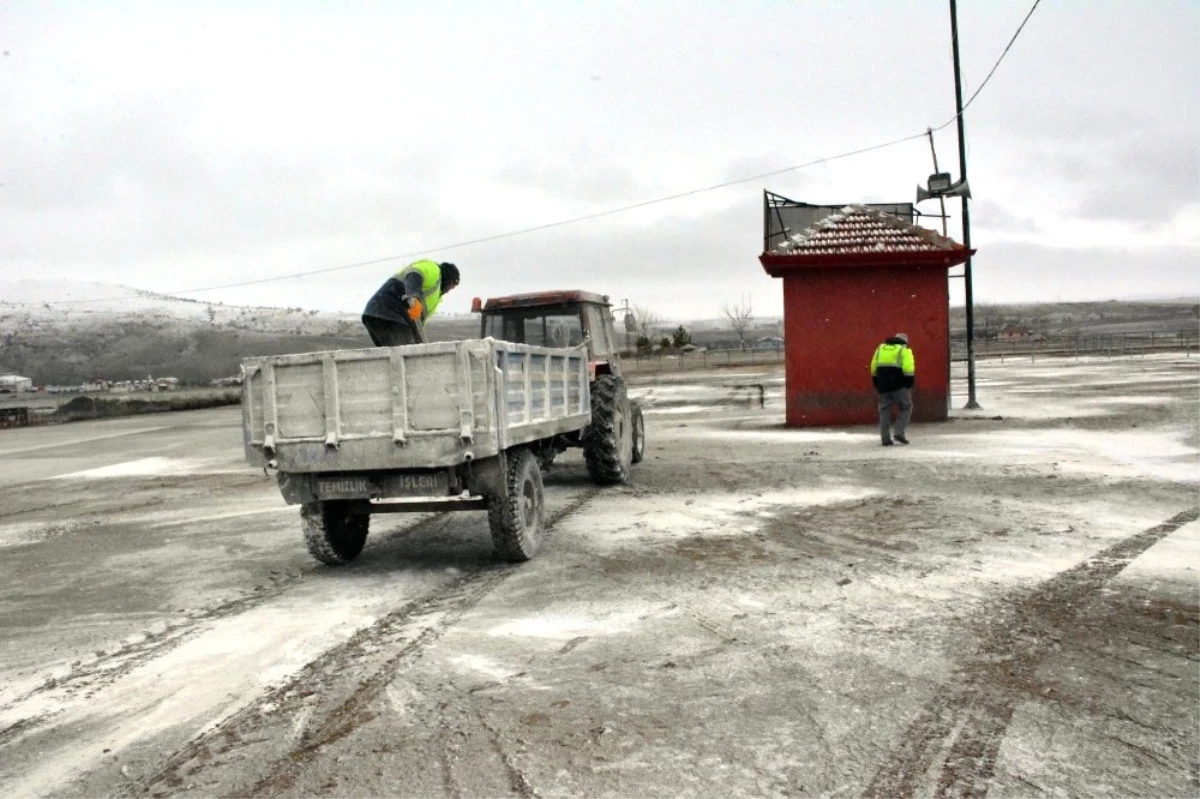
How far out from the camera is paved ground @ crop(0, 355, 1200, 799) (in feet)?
13.3

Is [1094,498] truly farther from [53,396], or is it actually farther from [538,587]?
[53,396]

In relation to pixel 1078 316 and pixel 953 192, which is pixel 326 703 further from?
pixel 1078 316

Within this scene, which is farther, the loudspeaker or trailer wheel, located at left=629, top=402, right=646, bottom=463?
the loudspeaker

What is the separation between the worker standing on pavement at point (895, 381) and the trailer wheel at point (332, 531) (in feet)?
30.8

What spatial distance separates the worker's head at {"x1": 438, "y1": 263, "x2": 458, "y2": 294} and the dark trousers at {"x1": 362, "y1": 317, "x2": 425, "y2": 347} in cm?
46

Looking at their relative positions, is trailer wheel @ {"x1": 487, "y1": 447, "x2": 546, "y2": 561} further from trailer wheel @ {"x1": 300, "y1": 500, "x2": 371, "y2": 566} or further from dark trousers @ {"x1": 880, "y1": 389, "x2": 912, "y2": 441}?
dark trousers @ {"x1": 880, "y1": 389, "x2": 912, "y2": 441}

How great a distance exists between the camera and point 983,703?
4570mm

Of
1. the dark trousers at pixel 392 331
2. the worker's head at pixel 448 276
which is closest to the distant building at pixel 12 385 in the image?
the dark trousers at pixel 392 331

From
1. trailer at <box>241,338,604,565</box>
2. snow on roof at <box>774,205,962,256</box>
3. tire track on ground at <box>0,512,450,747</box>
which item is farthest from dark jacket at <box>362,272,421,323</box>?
snow on roof at <box>774,205,962,256</box>

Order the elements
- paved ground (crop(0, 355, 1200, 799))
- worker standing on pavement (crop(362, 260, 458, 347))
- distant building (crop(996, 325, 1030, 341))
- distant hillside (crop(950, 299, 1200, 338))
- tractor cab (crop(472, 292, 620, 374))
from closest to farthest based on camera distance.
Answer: paved ground (crop(0, 355, 1200, 799)) < worker standing on pavement (crop(362, 260, 458, 347)) < tractor cab (crop(472, 292, 620, 374)) < distant building (crop(996, 325, 1030, 341)) < distant hillside (crop(950, 299, 1200, 338))

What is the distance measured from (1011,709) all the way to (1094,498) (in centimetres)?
652

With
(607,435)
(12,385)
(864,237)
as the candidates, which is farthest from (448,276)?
(12,385)

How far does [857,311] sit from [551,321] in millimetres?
8885

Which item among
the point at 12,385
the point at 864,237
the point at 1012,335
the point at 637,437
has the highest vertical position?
the point at 864,237
